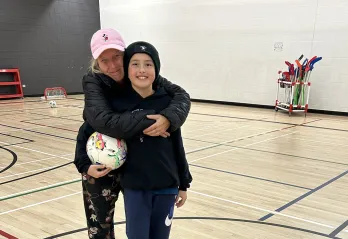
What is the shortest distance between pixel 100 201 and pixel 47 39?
12.1m

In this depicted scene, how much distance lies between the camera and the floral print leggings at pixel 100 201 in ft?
5.37

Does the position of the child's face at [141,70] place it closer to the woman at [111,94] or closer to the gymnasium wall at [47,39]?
the woman at [111,94]

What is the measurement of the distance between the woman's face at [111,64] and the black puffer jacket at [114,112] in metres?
0.03

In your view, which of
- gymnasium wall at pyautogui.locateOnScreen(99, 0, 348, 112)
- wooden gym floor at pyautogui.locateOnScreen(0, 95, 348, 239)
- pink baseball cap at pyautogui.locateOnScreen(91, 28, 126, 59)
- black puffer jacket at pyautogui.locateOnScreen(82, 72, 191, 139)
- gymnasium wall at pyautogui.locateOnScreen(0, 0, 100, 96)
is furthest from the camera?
gymnasium wall at pyautogui.locateOnScreen(0, 0, 100, 96)

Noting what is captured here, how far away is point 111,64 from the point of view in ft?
5.25

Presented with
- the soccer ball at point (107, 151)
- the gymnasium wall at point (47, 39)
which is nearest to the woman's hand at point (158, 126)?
the soccer ball at point (107, 151)

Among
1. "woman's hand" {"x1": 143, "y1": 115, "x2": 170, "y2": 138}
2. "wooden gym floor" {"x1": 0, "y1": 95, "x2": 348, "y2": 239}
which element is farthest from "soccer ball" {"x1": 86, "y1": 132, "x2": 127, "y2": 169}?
"wooden gym floor" {"x1": 0, "y1": 95, "x2": 348, "y2": 239}

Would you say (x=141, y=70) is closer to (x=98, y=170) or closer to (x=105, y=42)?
(x=105, y=42)

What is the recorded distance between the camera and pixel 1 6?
11414mm

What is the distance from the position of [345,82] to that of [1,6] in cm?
1023

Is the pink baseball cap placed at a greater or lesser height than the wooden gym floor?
greater

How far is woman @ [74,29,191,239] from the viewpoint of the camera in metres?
1.46

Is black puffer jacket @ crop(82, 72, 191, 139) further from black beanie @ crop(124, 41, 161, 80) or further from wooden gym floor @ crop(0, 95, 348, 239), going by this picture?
wooden gym floor @ crop(0, 95, 348, 239)

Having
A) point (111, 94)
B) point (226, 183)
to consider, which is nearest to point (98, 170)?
point (111, 94)
